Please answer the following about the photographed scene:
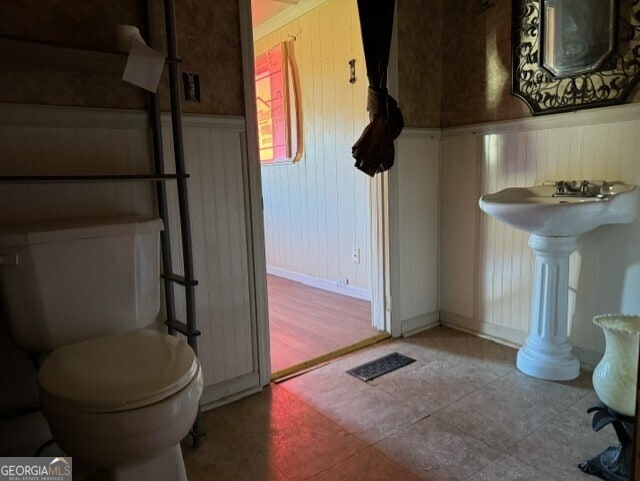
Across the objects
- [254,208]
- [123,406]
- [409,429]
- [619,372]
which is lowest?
[409,429]

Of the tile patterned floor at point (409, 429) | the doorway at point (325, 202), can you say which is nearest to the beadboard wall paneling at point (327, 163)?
the doorway at point (325, 202)

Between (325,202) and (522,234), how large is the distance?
173 cm

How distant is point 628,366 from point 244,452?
1328 millimetres

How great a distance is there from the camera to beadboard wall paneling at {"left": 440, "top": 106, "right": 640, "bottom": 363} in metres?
1.97

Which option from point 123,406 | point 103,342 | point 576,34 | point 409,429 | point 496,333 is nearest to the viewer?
point 123,406

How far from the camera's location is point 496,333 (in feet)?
8.34

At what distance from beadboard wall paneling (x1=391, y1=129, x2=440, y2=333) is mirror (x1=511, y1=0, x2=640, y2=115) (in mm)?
564

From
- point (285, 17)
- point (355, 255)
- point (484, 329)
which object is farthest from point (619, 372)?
point (285, 17)

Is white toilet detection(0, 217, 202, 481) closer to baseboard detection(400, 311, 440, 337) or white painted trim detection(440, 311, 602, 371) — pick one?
baseboard detection(400, 311, 440, 337)

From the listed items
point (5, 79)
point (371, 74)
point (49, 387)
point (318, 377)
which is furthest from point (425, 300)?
point (5, 79)

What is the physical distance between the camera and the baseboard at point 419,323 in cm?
268

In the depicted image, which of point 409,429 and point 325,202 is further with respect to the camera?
point 325,202
